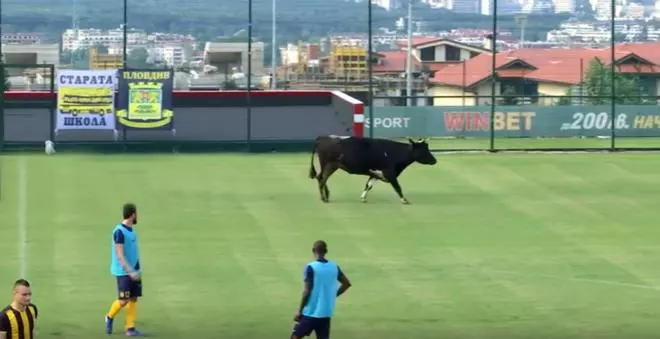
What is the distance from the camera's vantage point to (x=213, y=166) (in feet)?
106

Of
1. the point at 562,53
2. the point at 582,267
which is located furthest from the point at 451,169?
the point at 562,53

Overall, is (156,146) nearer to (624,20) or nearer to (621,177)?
(621,177)

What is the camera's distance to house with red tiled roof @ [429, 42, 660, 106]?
46.9 m

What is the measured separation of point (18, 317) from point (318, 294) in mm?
3119

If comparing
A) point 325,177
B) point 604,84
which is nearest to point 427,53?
point 604,84

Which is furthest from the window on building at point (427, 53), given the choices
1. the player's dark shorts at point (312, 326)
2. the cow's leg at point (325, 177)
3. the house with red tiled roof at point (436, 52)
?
the player's dark shorts at point (312, 326)

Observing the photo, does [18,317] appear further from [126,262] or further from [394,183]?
[394,183]

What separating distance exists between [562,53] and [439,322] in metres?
39.4

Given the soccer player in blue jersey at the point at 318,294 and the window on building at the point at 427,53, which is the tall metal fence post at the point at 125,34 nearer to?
the window on building at the point at 427,53

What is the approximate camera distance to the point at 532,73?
49.4 metres

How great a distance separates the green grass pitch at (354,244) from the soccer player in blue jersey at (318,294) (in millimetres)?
2400

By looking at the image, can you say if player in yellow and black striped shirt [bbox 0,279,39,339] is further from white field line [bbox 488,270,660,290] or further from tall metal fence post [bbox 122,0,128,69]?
tall metal fence post [bbox 122,0,128,69]

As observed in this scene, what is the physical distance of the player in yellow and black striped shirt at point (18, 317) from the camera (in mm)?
12008

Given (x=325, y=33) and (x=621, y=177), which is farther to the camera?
(x=325, y=33)
